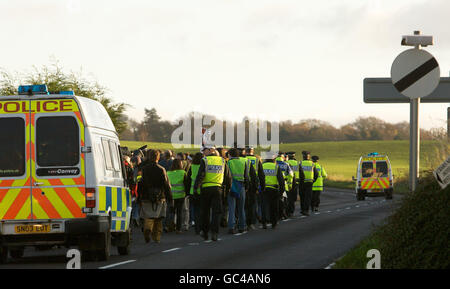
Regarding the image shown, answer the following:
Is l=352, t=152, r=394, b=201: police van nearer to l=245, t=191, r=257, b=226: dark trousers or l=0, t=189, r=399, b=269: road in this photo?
l=0, t=189, r=399, b=269: road

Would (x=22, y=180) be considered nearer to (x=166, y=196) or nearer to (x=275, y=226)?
(x=166, y=196)

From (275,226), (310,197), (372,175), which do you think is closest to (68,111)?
(275,226)

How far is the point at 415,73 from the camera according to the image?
36.7ft

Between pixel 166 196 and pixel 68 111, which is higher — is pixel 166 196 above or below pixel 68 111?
below

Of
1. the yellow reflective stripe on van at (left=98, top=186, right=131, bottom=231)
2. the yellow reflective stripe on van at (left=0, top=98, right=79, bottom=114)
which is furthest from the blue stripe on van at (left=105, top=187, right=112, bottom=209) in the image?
the yellow reflective stripe on van at (left=0, top=98, right=79, bottom=114)

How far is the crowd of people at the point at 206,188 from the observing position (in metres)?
19.1

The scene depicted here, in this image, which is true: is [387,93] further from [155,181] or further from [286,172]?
[286,172]

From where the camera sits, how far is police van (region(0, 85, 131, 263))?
45.8ft

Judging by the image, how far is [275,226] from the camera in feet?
78.2

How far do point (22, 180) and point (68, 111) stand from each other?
1.23m

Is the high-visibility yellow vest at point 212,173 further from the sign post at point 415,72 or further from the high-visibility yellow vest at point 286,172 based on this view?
the sign post at point 415,72
